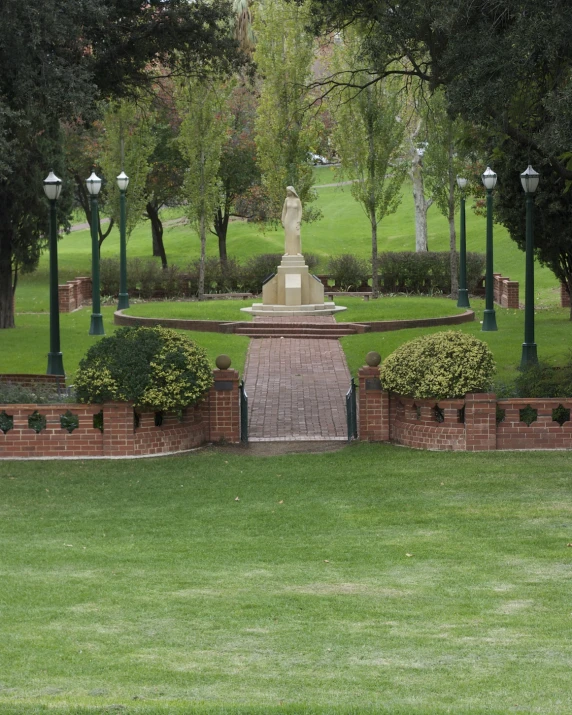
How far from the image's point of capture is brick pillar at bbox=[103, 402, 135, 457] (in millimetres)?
14172

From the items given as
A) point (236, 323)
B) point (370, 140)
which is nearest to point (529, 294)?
point (236, 323)

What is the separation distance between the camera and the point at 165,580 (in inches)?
348

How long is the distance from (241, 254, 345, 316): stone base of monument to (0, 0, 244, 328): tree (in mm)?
7761

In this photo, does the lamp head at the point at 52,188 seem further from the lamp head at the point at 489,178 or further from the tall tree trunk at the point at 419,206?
the tall tree trunk at the point at 419,206

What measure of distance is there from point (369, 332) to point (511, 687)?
21.9 meters

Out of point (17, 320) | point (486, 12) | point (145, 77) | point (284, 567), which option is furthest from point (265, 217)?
point (284, 567)

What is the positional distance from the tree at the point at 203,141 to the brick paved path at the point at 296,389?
42.4ft

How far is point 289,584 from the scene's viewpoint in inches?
342

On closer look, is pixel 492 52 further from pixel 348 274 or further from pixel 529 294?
pixel 348 274

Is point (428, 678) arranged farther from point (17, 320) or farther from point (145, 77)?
point (17, 320)

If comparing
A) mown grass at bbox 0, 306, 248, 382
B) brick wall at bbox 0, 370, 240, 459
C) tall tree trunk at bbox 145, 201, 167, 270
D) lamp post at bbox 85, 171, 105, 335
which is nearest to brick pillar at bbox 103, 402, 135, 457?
brick wall at bbox 0, 370, 240, 459

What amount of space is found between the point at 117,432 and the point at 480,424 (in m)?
4.33

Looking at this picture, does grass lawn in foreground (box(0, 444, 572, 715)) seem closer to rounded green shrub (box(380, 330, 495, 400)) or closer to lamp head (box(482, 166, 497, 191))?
rounded green shrub (box(380, 330, 495, 400))

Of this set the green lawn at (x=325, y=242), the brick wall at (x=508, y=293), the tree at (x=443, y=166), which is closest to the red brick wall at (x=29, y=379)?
the brick wall at (x=508, y=293)
